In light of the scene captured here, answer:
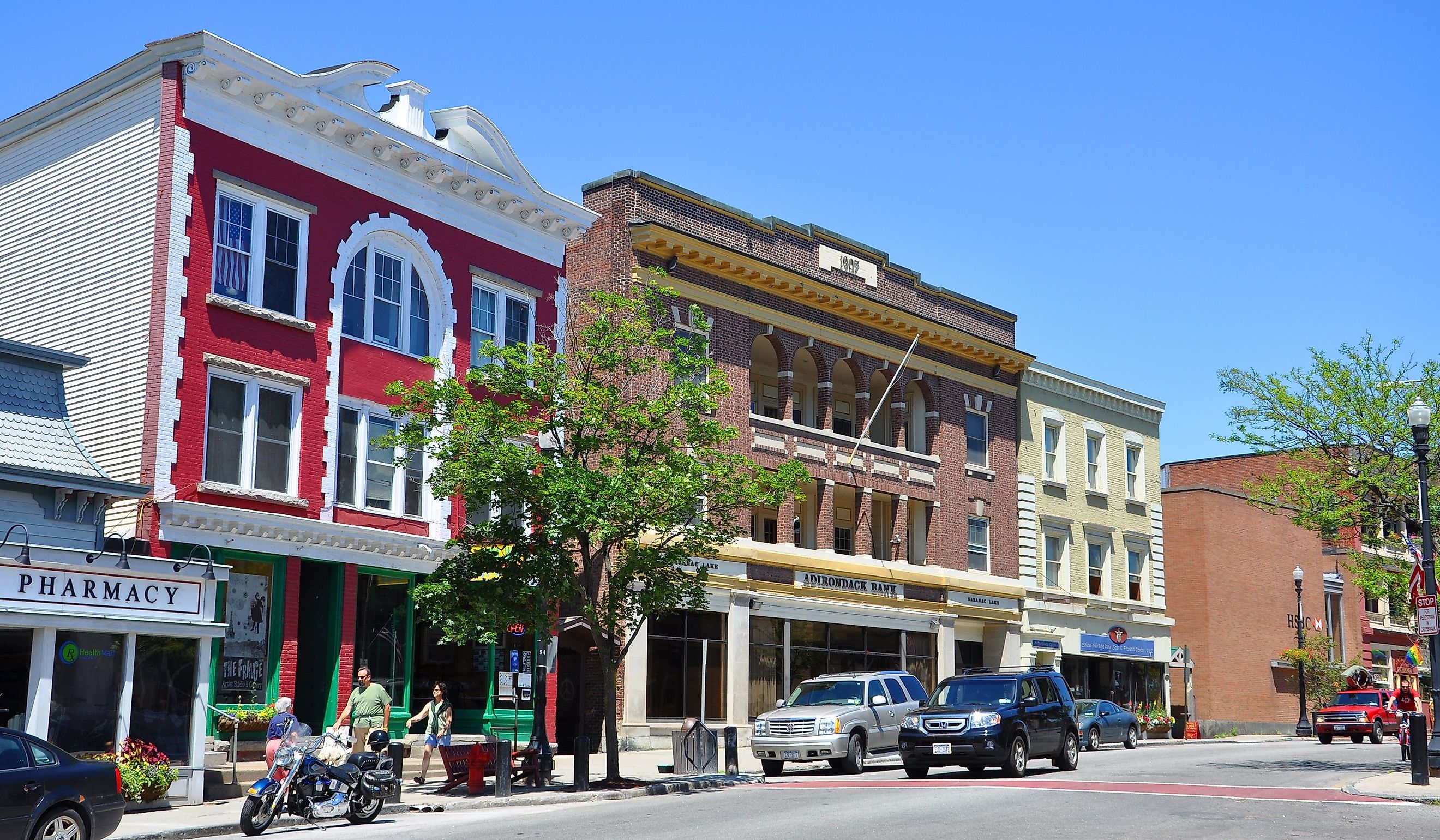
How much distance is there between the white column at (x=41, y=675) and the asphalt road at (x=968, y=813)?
3.81 m

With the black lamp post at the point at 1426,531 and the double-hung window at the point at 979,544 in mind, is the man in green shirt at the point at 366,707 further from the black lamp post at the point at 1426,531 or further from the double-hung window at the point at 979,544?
the double-hung window at the point at 979,544

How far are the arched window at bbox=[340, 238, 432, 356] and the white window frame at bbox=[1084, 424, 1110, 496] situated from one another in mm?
26535

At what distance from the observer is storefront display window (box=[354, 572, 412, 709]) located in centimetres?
2516

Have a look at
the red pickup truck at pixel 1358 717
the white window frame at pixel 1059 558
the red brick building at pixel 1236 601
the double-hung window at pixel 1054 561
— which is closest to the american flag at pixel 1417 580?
the red pickup truck at pixel 1358 717

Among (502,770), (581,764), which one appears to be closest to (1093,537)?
(581,764)

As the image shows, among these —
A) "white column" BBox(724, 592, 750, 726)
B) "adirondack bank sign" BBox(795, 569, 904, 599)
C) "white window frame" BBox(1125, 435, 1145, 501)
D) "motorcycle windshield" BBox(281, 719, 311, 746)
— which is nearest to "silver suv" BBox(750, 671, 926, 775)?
"white column" BBox(724, 592, 750, 726)

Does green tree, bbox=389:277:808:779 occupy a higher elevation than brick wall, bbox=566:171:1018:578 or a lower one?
lower

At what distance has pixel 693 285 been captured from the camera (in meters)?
34.2

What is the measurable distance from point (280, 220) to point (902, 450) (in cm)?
2012

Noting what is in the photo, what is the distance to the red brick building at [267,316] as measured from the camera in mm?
22547

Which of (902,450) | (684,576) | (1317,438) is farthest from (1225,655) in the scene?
(684,576)

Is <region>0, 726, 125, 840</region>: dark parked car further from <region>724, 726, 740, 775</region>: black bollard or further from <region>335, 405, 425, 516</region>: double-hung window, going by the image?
<region>724, 726, 740, 775</region>: black bollard

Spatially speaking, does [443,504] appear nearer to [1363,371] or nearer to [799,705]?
[799,705]

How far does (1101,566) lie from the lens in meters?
47.0
